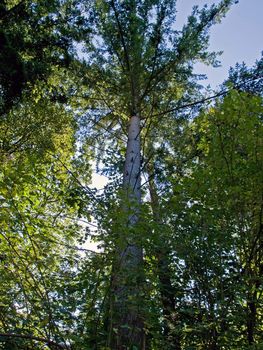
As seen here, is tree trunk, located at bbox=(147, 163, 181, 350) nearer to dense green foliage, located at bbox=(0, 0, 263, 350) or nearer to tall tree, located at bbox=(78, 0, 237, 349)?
dense green foliage, located at bbox=(0, 0, 263, 350)

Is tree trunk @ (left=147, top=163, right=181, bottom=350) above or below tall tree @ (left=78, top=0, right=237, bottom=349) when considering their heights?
below

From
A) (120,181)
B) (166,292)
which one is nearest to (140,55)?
(120,181)

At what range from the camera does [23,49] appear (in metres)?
7.33

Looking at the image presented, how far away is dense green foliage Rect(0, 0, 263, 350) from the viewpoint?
7.32 ft

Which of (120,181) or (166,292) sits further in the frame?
(120,181)

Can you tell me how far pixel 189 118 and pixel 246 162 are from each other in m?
5.48

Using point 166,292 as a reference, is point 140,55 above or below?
above

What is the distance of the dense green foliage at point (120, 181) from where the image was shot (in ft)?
7.32

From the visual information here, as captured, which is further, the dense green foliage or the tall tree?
the tall tree

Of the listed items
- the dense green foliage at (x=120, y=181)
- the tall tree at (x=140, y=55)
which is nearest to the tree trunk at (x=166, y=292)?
the dense green foliage at (x=120, y=181)

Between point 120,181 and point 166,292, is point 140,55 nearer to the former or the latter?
point 120,181

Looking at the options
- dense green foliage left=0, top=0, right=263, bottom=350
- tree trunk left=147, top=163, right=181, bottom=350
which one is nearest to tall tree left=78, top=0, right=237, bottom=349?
dense green foliage left=0, top=0, right=263, bottom=350

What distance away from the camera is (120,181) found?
7.62 m

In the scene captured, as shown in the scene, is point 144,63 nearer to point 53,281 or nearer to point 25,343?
point 53,281
